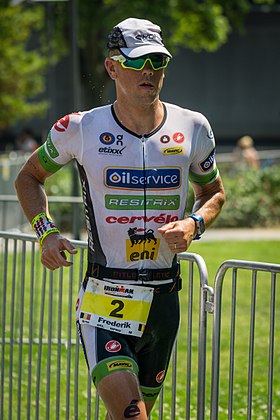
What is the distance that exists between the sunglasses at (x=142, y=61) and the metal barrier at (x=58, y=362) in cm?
106

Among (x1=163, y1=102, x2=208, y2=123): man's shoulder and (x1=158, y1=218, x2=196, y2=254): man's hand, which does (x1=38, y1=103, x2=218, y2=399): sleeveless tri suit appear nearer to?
(x1=163, y1=102, x2=208, y2=123): man's shoulder

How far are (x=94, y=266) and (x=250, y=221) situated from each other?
17.8 metres

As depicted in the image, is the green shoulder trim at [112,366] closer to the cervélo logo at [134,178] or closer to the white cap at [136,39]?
the cervélo logo at [134,178]

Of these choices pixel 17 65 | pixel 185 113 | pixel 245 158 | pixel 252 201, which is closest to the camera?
pixel 185 113

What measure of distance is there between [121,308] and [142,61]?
3.54 ft

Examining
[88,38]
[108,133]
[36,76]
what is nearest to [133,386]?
[108,133]

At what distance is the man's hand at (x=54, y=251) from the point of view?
4562 millimetres

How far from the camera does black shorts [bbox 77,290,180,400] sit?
4.51 metres

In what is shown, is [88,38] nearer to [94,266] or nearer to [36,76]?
[36,76]

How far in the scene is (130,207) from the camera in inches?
180

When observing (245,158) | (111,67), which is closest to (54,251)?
(111,67)

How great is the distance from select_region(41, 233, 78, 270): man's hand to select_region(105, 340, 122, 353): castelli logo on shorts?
15.1 inches

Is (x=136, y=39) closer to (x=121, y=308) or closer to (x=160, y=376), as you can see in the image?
(x=121, y=308)

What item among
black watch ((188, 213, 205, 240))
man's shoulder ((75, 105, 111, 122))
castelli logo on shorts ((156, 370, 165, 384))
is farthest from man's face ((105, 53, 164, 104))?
castelli logo on shorts ((156, 370, 165, 384))
